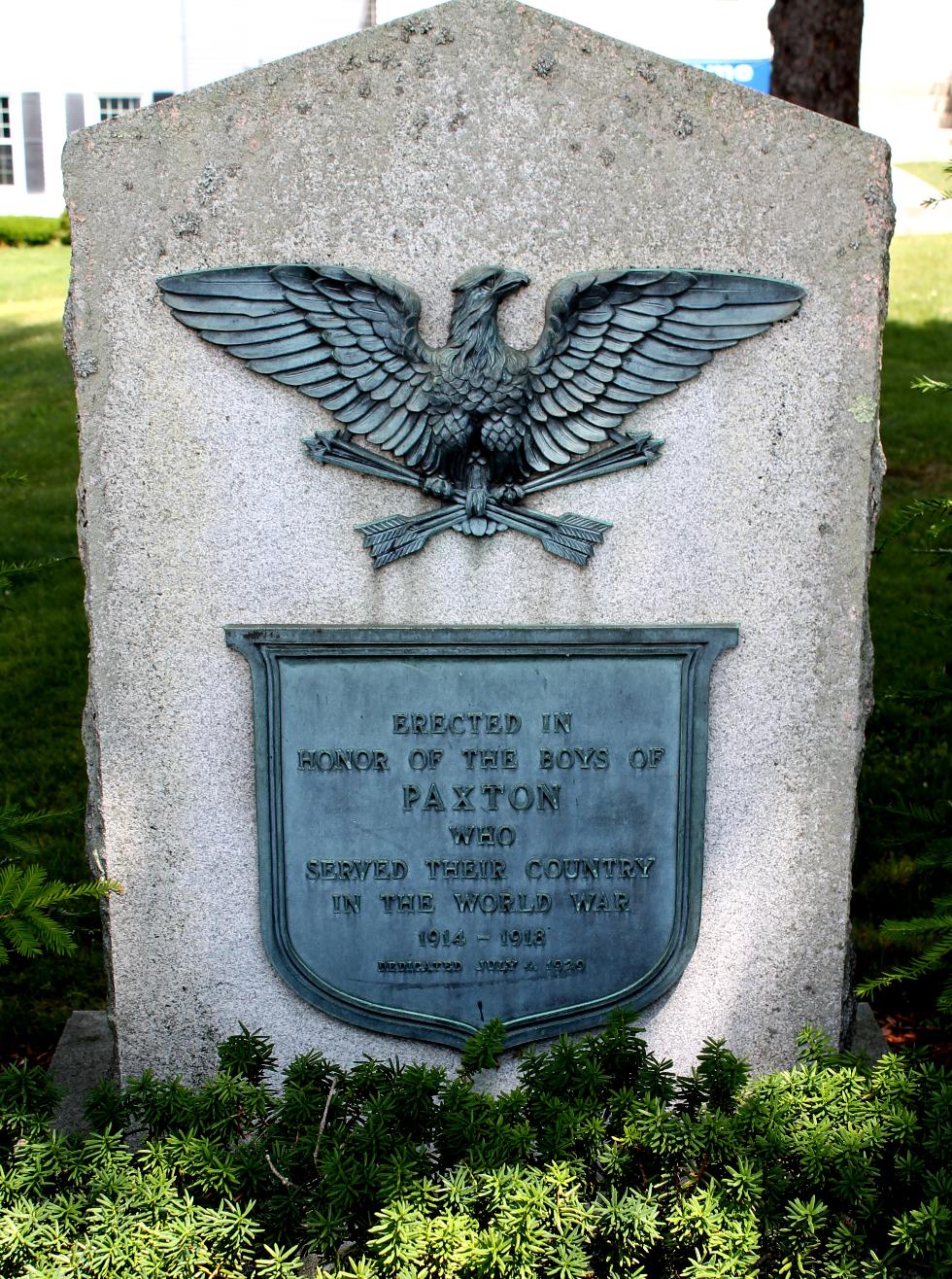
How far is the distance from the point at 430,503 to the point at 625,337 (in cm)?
55

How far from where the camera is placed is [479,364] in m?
2.93

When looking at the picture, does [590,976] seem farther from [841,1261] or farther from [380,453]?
[380,453]

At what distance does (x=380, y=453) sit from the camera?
301 centimetres

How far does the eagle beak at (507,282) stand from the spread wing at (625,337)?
0.07 metres

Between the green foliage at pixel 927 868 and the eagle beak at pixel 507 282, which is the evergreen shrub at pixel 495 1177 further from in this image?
the eagle beak at pixel 507 282

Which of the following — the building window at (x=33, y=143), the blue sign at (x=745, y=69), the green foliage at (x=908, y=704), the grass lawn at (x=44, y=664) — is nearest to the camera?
the green foliage at (x=908, y=704)

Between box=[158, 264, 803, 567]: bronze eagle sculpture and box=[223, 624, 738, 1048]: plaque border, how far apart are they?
0.68ft

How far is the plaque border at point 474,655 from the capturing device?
10.1ft

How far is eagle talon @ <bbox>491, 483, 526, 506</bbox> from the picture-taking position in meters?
3.03

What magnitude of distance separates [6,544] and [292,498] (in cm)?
482

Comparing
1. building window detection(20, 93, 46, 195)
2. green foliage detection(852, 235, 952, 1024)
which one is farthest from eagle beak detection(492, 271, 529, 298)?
building window detection(20, 93, 46, 195)

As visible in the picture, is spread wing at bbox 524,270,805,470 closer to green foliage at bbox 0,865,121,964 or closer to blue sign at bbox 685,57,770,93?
green foliage at bbox 0,865,121,964

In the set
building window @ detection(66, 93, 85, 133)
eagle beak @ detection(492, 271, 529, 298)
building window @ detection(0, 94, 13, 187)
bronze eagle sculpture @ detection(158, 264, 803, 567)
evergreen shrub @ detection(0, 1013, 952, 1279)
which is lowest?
evergreen shrub @ detection(0, 1013, 952, 1279)

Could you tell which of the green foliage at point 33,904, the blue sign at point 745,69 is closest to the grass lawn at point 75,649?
the green foliage at point 33,904
